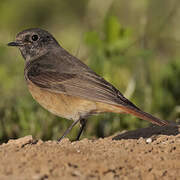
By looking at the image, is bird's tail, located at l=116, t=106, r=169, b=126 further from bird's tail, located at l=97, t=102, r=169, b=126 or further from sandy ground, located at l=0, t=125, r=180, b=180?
sandy ground, located at l=0, t=125, r=180, b=180

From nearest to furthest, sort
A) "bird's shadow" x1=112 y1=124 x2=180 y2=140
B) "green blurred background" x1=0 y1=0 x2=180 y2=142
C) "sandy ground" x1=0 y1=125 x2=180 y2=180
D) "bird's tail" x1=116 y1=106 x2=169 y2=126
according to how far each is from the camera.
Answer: "sandy ground" x1=0 y1=125 x2=180 y2=180, "bird's tail" x1=116 y1=106 x2=169 y2=126, "bird's shadow" x1=112 y1=124 x2=180 y2=140, "green blurred background" x1=0 y1=0 x2=180 y2=142

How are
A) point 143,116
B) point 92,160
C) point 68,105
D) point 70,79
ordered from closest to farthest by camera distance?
point 92,160 < point 143,116 < point 68,105 < point 70,79

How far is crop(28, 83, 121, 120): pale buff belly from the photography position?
6.30 metres

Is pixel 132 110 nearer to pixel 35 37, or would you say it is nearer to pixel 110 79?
pixel 35 37

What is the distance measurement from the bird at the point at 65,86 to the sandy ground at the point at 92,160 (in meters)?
0.50

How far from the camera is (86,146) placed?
5.60 metres

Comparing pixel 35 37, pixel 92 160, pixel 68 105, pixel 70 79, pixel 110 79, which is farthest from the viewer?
pixel 110 79

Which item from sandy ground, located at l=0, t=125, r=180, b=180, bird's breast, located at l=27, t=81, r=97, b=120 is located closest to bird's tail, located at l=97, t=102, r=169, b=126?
bird's breast, located at l=27, t=81, r=97, b=120

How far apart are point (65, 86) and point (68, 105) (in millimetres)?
321

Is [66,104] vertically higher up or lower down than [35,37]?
lower down

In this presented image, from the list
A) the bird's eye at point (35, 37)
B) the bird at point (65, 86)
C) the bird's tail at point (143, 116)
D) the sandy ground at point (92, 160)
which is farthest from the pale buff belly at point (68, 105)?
the bird's eye at point (35, 37)

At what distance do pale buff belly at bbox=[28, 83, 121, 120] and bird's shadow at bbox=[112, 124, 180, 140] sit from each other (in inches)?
23.3

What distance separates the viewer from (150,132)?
21.8ft

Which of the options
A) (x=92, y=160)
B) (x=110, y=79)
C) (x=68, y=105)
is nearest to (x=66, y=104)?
(x=68, y=105)
